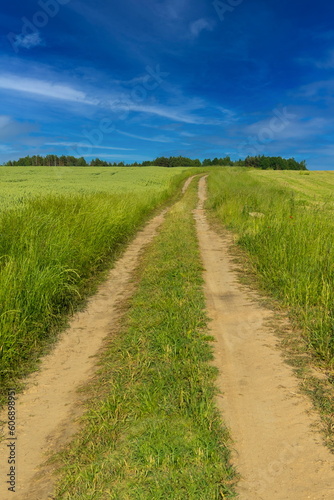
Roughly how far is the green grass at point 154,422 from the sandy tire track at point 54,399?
0.57 feet

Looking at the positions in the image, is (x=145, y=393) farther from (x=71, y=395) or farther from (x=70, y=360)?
(x=70, y=360)

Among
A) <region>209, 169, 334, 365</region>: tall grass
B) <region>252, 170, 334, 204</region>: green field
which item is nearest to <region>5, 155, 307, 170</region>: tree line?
<region>252, 170, 334, 204</region>: green field

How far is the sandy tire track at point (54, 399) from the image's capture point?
98.4 inches

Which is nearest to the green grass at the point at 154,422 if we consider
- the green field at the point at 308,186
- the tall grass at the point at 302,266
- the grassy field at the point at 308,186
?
the tall grass at the point at 302,266

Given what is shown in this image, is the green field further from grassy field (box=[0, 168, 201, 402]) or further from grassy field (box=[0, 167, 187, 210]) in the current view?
grassy field (box=[0, 168, 201, 402])

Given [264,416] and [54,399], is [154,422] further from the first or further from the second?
[54,399]

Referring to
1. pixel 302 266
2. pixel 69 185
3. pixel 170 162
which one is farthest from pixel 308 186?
pixel 170 162

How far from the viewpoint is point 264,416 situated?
2.90m

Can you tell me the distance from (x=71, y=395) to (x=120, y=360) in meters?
0.65

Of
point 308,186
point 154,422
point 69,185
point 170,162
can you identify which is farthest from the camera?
point 170,162

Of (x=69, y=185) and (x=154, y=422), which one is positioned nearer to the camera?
(x=154, y=422)

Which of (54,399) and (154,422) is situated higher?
(154,422)

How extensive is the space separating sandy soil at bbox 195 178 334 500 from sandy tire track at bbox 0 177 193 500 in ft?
4.59

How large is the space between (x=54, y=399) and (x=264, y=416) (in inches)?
79.6
